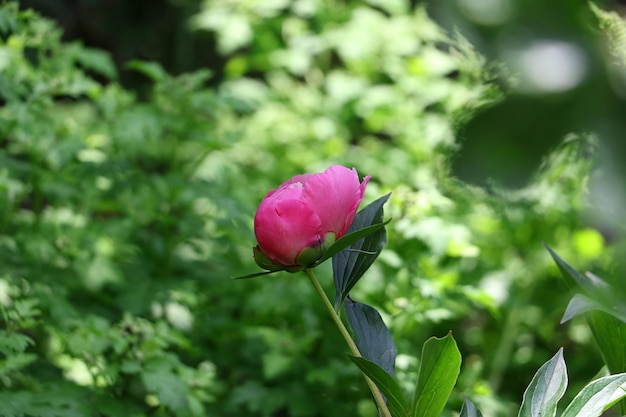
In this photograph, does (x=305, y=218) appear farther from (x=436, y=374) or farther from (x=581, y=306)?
(x=581, y=306)

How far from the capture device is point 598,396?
827 mm

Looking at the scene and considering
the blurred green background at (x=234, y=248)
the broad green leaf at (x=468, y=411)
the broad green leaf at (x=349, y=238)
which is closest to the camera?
the broad green leaf at (x=349, y=238)

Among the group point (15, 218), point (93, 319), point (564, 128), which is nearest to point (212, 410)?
point (93, 319)

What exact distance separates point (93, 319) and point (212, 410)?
13.6 inches

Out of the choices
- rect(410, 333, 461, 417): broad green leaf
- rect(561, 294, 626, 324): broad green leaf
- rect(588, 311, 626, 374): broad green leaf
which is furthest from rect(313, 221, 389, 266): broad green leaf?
rect(588, 311, 626, 374): broad green leaf

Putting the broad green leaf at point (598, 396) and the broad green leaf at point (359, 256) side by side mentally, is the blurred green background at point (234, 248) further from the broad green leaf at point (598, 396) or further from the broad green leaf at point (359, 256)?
the broad green leaf at point (598, 396)

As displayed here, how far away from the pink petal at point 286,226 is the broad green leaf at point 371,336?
0.51 ft

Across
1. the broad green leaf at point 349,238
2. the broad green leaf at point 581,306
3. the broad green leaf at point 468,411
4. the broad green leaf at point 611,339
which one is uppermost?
the broad green leaf at point 349,238

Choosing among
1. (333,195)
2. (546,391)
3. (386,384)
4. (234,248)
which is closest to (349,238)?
(333,195)

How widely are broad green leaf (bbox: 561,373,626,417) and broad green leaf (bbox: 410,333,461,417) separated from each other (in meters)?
0.13

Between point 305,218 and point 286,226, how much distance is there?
0.07 feet

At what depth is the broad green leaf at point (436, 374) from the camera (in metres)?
0.85

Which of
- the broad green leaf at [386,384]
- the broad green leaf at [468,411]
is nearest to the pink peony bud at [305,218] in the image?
the broad green leaf at [386,384]

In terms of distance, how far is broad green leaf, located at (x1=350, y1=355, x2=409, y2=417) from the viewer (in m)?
0.82
